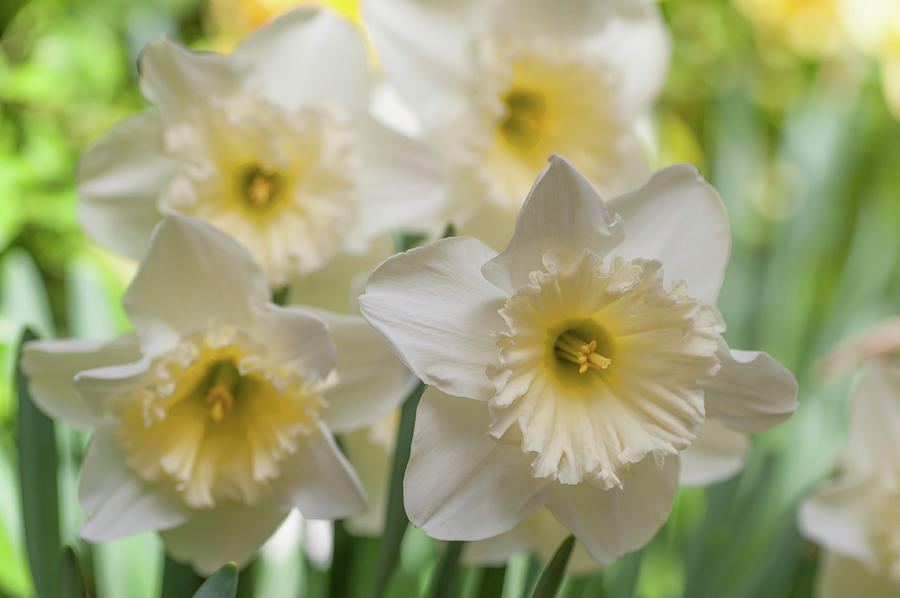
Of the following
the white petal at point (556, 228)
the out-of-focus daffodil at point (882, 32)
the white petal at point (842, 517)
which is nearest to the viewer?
the white petal at point (556, 228)

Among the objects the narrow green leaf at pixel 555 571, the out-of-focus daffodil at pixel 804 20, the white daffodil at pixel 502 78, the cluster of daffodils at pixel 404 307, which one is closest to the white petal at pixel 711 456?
the cluster of daffodils at pixel 404 307

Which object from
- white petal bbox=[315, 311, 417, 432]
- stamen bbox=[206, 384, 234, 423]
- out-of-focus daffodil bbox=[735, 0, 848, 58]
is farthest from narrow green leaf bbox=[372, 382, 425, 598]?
out-of-focus daffodil bbox=[735, 0, 848, 58]

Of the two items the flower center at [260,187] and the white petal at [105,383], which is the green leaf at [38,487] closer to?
the white petal at [105,383]

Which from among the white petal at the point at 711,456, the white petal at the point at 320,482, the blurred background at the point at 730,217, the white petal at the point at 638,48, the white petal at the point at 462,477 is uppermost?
the white petal at the point at 638,48

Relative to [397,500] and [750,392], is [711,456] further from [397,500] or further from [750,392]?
[397,500]

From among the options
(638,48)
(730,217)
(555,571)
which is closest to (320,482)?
(555,571)

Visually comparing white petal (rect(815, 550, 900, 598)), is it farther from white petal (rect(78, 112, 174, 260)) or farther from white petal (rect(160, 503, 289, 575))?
white petal (rect(78, 112, 174, 260))
